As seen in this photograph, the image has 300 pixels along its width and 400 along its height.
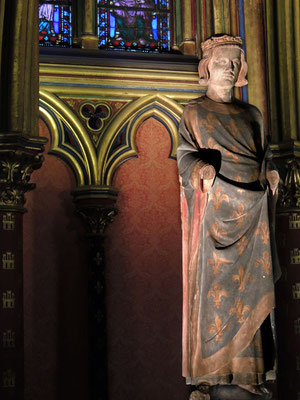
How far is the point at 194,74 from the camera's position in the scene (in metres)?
8.55

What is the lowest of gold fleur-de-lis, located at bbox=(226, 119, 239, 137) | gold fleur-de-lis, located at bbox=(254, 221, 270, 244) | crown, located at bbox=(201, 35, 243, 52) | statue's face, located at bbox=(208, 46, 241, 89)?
gold fleur-de-lis, located at bbox=(254, 221, 270, 244)

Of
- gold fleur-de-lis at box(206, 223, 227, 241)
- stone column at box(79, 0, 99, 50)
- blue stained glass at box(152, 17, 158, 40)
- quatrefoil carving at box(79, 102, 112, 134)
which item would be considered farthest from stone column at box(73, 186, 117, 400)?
gold fleur-de-lis at box(206, 223, 227, 241)

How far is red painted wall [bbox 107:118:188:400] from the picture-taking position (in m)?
7.96

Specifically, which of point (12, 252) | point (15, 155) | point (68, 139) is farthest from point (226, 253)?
point (68, 139)

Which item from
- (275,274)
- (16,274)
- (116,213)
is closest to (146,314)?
(116,213)

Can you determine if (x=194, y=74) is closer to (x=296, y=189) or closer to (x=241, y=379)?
(x=296, y=189)

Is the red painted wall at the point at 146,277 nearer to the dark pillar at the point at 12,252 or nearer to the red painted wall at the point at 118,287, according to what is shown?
the red painted wall at the point at 118,287

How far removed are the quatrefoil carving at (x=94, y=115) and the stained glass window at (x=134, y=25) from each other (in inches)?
26.0

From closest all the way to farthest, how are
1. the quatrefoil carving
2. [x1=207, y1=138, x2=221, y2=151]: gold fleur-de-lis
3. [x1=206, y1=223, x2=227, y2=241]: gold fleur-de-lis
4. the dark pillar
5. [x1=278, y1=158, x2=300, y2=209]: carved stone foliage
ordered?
[x1=206, y1=223, x2=227, y2=241]: gold fleur-de-lis < [x1=207, y1=138, x2=221, y2=151]: gold fleur-de-lis < the dark pillar < [x1=278, y1=158, x2=300, y2=209]: carved stone foliage < the quatrefoil carving

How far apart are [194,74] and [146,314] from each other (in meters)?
2.25

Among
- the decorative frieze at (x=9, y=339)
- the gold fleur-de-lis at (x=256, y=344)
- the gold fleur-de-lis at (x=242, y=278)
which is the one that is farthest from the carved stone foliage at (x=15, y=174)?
the gold fleur-de-lis at (x=256, y=344)

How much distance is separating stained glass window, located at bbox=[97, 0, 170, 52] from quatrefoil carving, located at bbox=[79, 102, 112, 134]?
26.0 inches

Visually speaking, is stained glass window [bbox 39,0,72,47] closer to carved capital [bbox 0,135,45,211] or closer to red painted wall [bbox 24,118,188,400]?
red painted wall [bbox 24,118,188,400]

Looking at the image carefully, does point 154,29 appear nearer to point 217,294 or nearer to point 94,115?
point 94,115
